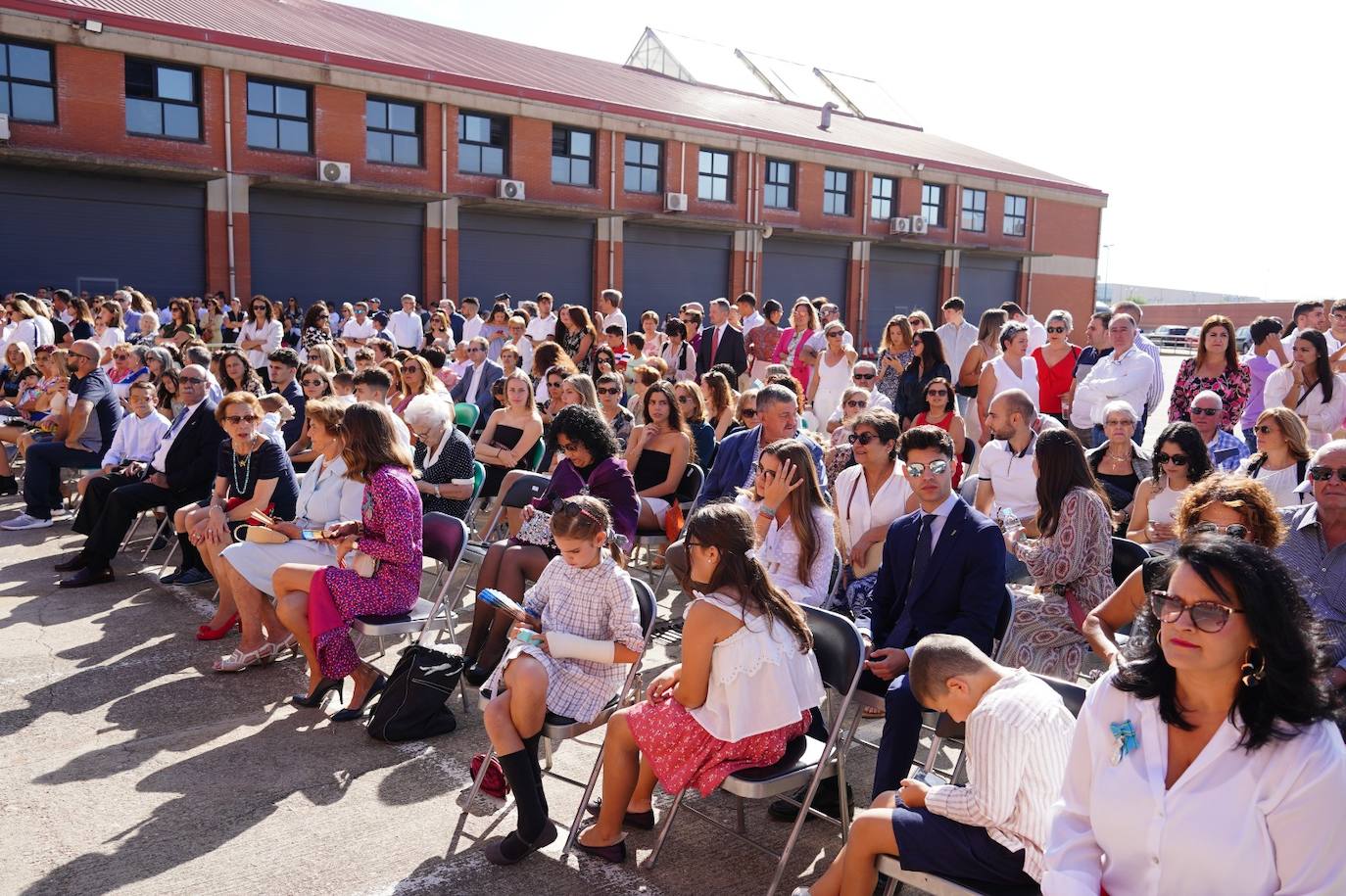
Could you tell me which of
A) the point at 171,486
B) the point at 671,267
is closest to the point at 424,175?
the point at 671,267

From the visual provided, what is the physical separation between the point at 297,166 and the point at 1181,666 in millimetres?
21812

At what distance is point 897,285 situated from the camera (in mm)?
32594

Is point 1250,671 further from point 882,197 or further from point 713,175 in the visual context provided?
point 882,197

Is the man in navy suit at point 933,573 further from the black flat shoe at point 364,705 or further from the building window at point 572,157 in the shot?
the building window at point 572,157

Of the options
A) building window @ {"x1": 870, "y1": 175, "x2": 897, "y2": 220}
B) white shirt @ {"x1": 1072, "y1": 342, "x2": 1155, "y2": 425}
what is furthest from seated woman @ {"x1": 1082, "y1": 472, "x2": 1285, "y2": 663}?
building window @ {"x1": 870, "y1": 175, "x2": 897, "y2": 220}

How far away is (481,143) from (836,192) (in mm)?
11059

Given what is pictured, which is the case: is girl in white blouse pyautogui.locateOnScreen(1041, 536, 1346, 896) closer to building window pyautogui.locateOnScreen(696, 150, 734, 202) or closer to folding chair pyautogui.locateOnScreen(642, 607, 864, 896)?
folding chair pyautogui.locateOnScreen(642, 607, 864, 896)

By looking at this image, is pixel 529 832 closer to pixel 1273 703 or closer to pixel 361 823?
pixel 361 823

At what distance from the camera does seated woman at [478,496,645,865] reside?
3.67 metres

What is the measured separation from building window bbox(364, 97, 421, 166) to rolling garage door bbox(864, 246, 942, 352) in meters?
14.3

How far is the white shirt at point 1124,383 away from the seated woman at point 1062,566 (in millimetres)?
3187

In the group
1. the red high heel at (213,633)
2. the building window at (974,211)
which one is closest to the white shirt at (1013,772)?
the red high heel at (213,633)

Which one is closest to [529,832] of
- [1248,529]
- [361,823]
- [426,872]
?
[426,872]

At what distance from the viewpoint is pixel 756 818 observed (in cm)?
399
